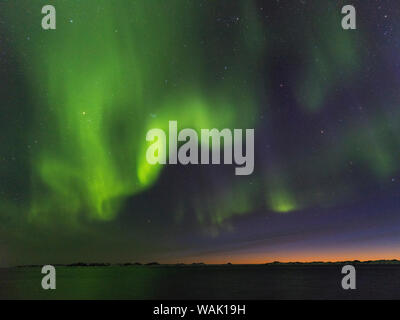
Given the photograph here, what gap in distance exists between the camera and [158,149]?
9867 mm

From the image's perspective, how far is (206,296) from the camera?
131 feet
